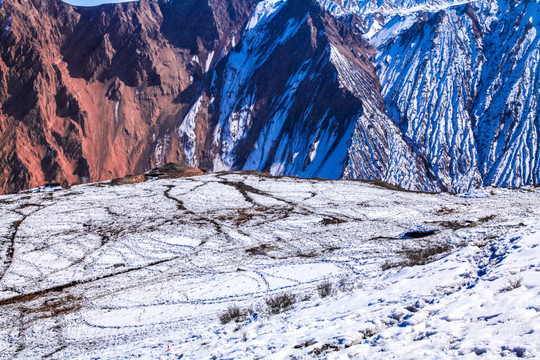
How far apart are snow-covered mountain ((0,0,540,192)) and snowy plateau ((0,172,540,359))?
5606cm

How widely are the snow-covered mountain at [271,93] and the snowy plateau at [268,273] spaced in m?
56.1

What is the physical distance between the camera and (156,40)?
123m

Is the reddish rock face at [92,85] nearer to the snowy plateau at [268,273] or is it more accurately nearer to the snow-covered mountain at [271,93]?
the snow-covered mountain at [271,93]

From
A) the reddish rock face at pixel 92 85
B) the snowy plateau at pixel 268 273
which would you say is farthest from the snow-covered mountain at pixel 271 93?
the snowy plateau at pixel 268 273

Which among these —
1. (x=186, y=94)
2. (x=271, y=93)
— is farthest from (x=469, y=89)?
(x=186, y=94)

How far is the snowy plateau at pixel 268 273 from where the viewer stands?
25.1 feet

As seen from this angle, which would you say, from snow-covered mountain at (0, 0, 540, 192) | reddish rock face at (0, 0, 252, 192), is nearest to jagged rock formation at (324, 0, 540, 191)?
snow-covered mountain at (0, 0, 540, 192)

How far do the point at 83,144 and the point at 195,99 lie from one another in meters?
33.8

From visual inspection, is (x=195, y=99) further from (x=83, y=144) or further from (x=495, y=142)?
(x=495, y=142)

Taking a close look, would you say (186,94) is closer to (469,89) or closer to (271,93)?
(271,93)

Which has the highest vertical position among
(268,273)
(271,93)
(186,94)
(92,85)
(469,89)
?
(469,89)

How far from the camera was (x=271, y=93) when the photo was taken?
118500mm

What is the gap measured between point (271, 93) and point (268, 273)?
105m

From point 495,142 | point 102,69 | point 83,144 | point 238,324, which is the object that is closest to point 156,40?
point 102,69
